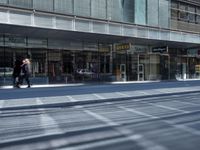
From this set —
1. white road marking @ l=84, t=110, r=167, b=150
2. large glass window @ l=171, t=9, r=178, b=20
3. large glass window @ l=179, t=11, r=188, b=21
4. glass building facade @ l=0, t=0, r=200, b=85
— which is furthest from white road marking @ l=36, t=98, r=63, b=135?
large glass window @ l=179, t=11, r=188, b=21

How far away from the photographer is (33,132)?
721cm

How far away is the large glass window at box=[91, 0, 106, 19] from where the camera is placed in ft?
83.1

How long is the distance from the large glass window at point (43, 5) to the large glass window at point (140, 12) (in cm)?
884

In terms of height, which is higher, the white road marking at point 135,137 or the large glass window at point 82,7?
the large glass window at point 82,7

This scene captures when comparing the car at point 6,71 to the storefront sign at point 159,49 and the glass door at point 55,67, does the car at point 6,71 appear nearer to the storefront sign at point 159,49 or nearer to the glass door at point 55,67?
the glass door at point 55,67

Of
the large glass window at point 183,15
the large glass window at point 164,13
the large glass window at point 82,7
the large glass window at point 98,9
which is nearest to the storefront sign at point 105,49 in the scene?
the large glass window at point 98,9

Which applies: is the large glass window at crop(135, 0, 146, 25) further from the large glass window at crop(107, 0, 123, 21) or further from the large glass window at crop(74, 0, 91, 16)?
the large glass window at crop(74, 0, 91, 16)

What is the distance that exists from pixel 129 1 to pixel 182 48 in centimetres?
1200

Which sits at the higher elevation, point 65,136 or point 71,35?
point 71,35

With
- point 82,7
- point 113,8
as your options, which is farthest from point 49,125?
point 113,8

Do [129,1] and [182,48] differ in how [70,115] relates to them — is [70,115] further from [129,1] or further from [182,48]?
[182,48]

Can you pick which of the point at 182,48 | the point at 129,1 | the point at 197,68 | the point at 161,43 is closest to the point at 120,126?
the point at 129,1

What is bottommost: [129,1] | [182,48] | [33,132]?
[33,132]

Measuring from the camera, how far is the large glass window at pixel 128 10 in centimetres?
2764
